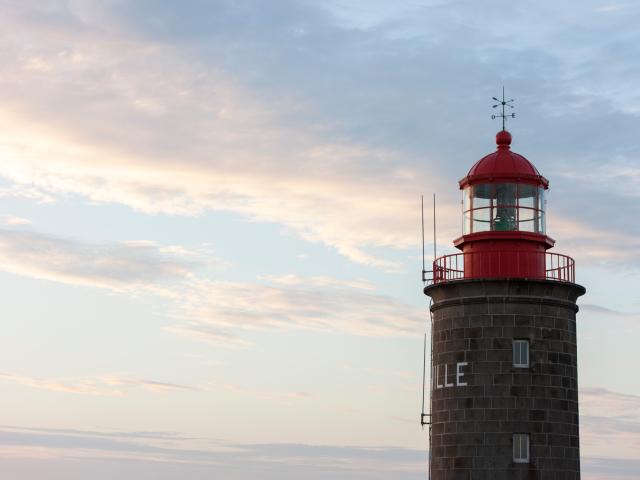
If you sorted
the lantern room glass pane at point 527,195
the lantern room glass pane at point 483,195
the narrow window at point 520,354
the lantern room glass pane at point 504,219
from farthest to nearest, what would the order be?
the lantern room glass pane at point 483,195 < the lantern room glass pane at point 527,195 < the lantern room glass pane at point 504,219 < the narrow window at point 520,354

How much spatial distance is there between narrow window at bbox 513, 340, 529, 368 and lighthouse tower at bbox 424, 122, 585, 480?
31 millimetres

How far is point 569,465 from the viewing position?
45.8 m

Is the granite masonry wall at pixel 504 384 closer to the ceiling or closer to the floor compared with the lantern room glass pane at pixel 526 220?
closer to the floor

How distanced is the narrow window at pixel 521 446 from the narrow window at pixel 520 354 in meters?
2.17

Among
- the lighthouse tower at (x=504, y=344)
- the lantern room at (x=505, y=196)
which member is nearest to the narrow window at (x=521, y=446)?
the lighthouse tower at (x=504, y=344)

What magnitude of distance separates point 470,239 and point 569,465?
7753mm

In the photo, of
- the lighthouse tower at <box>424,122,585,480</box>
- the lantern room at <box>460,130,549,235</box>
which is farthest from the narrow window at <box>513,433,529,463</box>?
the lantern room at <box>460,130,549,235</box>

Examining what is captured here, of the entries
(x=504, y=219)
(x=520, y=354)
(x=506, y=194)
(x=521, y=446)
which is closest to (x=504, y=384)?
(x=520, y=354)

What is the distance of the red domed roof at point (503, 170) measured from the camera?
47281 millimetres

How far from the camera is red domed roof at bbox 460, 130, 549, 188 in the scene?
1861 inches

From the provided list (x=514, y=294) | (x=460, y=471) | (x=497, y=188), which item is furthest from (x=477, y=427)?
(x=497, y=188)

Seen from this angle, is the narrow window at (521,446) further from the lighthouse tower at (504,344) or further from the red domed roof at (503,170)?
the red domed roof at (503,170)

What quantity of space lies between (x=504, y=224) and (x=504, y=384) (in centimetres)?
524

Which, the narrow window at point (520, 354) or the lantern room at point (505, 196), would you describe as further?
the lantern room at point (505, 196)
